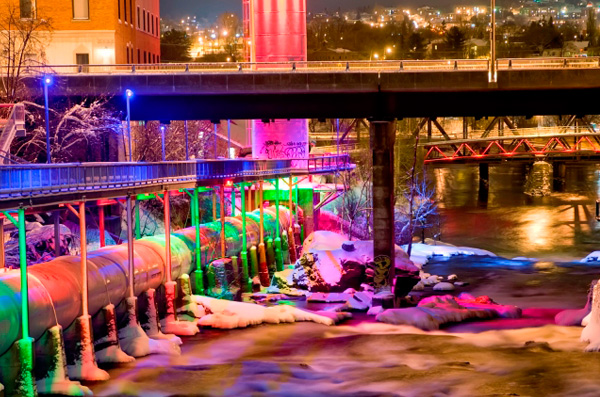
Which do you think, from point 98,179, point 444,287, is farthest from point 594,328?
point 444,287

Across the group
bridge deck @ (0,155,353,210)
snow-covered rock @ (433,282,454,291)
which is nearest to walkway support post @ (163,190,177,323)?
bridge deck @ (0,155,353,210)

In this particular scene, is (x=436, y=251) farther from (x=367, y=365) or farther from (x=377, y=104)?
(x=367, y=365)

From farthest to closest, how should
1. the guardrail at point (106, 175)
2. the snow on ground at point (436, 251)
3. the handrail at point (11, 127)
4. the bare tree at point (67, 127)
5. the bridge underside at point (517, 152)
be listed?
1. the bridge underside at point (517, 152)
2. the snow on ground at point (436, 251)
3. the bare tree at point (67, 127)
4. the handrail at point (11, 127)
5. the guardrail at point (106, 175)

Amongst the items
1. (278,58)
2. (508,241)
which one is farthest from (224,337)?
(508,241)

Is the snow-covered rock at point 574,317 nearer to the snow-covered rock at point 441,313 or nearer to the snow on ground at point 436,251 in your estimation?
the snow-covered rock at point 441,313

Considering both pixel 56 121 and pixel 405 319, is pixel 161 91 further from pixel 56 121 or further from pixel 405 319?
pixel 405 319

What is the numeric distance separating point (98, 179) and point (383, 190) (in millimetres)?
20218

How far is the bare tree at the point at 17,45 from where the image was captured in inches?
2047

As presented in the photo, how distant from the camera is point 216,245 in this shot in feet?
157

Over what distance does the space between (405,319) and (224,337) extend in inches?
294

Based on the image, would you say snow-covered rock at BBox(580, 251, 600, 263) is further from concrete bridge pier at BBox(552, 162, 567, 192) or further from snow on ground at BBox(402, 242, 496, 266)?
concrete bridge pier at BBox(552, 162, 567, 192)

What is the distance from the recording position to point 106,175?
34000 mm

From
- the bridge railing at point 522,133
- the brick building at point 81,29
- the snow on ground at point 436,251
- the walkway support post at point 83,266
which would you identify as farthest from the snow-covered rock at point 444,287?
the bridge railing at point 522,133

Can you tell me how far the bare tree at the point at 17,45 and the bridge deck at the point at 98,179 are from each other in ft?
36.1
